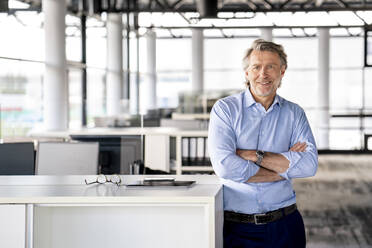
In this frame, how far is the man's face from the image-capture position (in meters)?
2.99

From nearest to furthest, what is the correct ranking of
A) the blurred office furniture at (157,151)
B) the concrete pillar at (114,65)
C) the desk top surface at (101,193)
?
1. the desk top surface at (101,193)
2. the blurred office furniture at (157,151)
3. the concrete pillar at (114,65)

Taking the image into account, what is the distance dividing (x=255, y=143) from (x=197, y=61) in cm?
1725

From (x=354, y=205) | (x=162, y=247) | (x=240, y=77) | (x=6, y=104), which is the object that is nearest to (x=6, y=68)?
(x=6, y=104)

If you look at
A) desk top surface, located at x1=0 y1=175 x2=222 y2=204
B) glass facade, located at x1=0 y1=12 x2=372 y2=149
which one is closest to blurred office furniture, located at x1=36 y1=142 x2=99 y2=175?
desk top surface, located at x1=0 y1=175 x2=222 y2=204

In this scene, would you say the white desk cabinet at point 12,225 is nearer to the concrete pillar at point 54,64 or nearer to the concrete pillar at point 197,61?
the concrete pillar at point 54,64

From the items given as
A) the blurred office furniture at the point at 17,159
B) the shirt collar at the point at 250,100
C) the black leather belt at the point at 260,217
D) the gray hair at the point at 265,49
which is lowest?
the black leather belt at the point at 260,217

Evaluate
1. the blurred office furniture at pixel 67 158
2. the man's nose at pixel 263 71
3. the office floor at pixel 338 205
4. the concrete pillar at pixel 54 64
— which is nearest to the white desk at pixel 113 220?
the man's nose at pixel 263 71

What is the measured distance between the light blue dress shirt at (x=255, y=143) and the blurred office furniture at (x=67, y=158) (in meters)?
1.54

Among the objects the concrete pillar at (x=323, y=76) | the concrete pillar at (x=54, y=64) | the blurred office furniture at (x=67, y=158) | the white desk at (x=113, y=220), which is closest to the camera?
the white desk at (x=113, y=220)

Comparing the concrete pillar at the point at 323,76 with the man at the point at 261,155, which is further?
the concrete pillar at the point at 323,76

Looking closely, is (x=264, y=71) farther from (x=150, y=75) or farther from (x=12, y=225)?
(x=150, y=75)

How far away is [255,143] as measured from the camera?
10.1 feet

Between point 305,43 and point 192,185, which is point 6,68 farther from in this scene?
point 305,43

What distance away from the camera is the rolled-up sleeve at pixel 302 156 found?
3.03 metres
